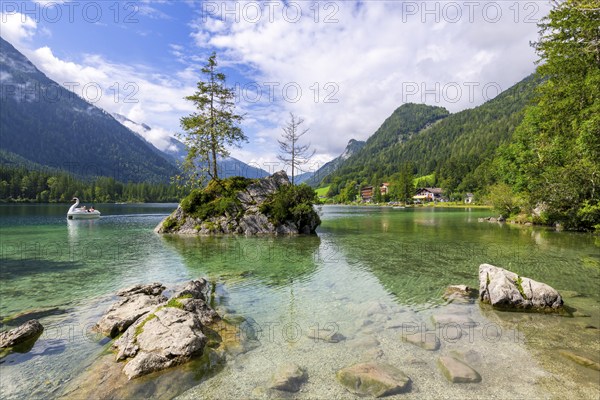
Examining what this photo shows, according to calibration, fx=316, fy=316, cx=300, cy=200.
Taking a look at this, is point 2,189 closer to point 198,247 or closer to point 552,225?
point 198,247

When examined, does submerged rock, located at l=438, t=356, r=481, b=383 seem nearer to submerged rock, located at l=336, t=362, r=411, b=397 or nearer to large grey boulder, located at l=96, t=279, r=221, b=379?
submerged rock, located at l=336, t=362, r=411, b=397

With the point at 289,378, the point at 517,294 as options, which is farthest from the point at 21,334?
the point at 517,294

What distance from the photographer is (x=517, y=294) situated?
486 inches

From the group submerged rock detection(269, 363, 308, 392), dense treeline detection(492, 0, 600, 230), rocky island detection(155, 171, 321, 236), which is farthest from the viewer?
rocky island detection(155, 171, 321, 236)

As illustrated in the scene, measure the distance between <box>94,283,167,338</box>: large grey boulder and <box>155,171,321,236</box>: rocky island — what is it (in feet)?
79.9

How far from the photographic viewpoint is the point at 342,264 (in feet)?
69.0

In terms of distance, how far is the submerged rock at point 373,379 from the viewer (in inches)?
273

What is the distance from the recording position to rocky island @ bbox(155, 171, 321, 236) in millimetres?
37906

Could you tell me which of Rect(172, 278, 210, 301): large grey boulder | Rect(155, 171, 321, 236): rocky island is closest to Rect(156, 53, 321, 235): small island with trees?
Rect(155, 171, 321, 236): rocky island

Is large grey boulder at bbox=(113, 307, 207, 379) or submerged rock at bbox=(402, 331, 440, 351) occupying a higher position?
large grey boulder at bbox=(113, 307, 207, 379)

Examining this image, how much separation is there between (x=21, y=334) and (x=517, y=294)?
17.1m

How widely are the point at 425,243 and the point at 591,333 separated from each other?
69.6ft

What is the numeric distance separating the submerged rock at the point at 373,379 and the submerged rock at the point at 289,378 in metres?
0.89

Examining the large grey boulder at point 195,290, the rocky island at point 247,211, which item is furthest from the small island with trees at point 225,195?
the large grey boulder at point 195,290
